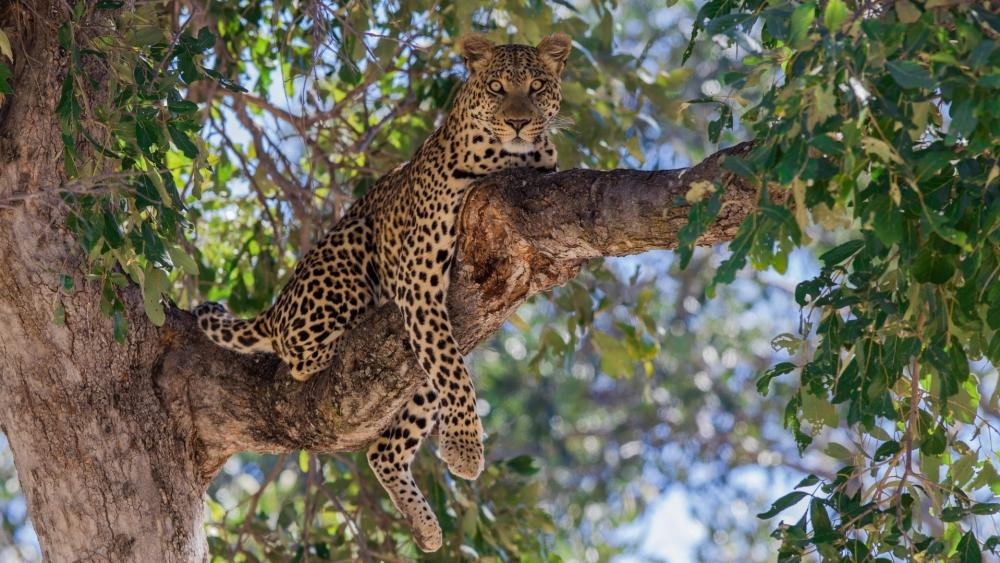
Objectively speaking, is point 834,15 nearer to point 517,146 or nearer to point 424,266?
point 424,266


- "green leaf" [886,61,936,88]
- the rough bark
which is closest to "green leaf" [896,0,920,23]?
"green leaf" [886,61,936,88]

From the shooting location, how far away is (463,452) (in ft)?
18.6

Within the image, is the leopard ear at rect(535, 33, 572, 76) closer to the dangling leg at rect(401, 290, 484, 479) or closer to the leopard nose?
the leopard nose

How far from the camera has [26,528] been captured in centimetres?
1617

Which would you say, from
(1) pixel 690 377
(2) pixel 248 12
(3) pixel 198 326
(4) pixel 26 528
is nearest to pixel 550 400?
(1) pixel 690 377

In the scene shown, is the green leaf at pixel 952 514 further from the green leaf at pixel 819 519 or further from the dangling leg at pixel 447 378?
the dangling leg at pixel 447 378

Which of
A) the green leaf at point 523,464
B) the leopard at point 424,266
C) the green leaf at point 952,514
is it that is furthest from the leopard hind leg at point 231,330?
the green leaf at point 952,514

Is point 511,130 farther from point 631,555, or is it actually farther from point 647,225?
point 631,555

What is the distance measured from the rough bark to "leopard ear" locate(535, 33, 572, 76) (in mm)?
1268

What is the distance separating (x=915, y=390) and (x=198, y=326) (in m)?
3.27

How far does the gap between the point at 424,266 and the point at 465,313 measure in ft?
0.87

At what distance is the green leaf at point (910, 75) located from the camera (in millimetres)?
2871

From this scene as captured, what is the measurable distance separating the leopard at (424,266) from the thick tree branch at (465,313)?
0.12 metres

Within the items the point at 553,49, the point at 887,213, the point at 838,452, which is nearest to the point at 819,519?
the point at 838,452
